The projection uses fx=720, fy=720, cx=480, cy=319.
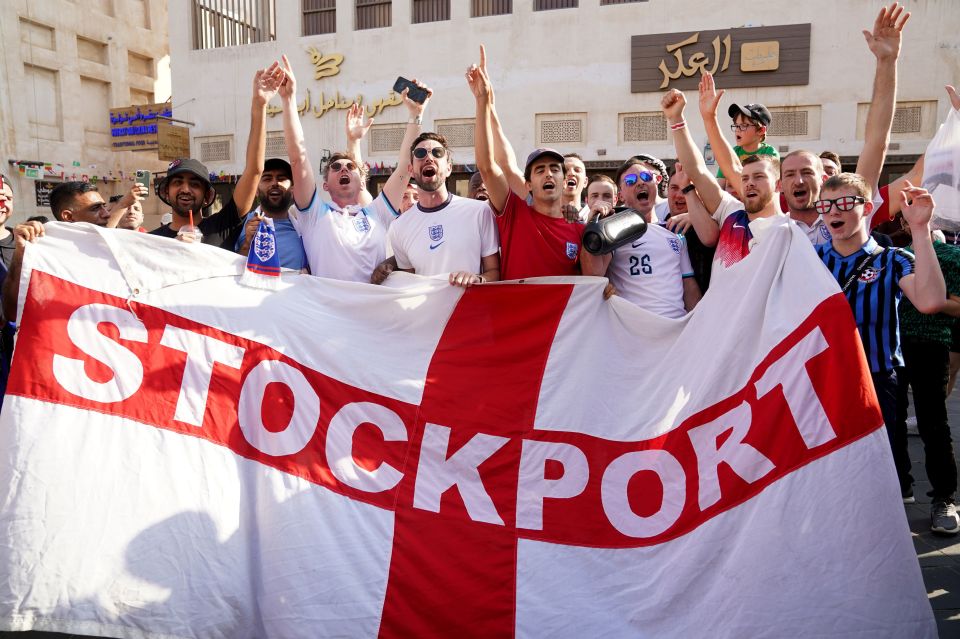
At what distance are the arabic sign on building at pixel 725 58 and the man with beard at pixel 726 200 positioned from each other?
14414mm

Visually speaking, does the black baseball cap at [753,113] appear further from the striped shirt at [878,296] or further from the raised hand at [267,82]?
the raised hand at [267,82]

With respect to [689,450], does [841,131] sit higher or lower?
higher

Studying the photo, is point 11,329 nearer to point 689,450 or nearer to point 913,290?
point 689,450

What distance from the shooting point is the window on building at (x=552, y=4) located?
1795 centimetres

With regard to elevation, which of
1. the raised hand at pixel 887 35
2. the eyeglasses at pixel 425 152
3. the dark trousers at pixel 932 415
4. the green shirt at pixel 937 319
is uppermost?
the raised hand at pixel 887 35

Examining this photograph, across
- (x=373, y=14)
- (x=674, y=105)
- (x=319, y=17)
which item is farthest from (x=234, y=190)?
(x=319, y=17)

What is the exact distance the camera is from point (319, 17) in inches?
795

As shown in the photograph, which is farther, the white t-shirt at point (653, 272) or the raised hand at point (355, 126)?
the raised hand at point (355, 126)

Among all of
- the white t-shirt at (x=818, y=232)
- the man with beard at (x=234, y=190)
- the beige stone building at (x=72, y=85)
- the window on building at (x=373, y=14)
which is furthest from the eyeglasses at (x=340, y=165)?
the beige stone building at (x=72, y=85)

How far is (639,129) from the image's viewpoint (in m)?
17.8

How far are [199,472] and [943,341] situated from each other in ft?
12.9

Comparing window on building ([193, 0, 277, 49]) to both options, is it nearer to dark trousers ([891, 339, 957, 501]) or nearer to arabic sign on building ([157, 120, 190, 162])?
arabic sign on building ([157, 120, 190, 162])

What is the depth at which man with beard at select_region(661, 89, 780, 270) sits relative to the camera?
3395mm

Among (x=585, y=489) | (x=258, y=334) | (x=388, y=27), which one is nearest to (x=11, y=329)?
(x=258, y=334)
